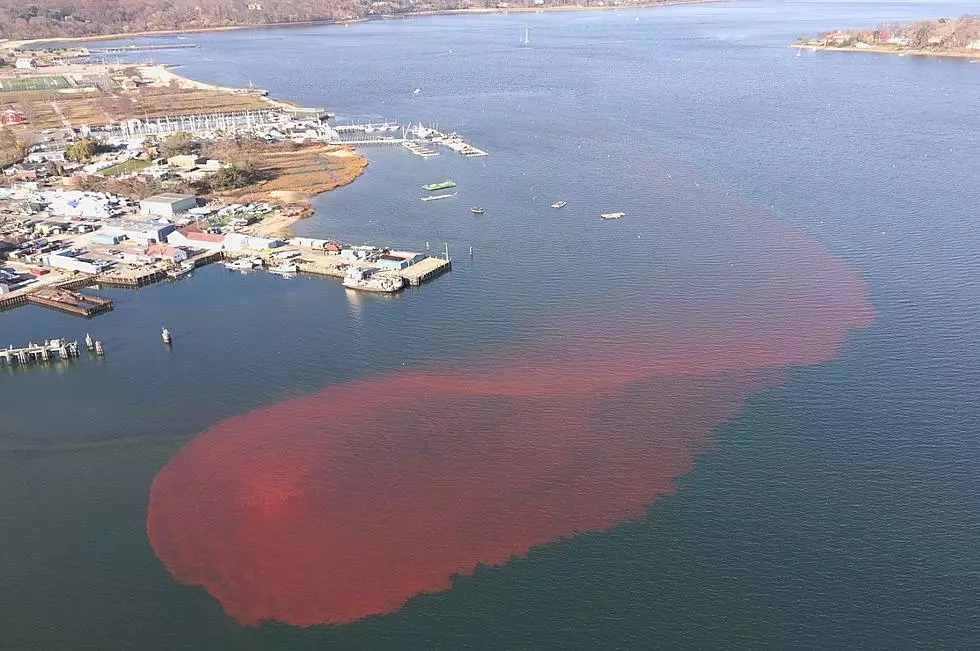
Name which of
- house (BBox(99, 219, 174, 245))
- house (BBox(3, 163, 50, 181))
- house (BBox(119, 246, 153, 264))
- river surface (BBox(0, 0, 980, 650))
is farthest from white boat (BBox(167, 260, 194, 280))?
house (BBox(3, 163, 50, 181))

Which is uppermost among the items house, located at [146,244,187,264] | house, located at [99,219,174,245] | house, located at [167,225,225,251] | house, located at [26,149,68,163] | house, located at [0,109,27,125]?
house, located at [0,109,27,125]

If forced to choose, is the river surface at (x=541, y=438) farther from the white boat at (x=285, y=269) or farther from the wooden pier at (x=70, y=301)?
the white boat at (x=285, y=269)

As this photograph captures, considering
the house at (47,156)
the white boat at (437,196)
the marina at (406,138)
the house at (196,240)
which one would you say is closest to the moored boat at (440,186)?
the white boat at (437,196)

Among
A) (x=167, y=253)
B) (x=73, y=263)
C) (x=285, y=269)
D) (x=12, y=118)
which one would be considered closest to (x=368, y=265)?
(x=285, y=269)

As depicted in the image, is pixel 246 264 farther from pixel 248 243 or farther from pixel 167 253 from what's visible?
pixel 167 253

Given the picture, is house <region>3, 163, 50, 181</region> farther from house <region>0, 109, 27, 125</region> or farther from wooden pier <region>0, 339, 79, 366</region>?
wooden pier <region>0, 339, 79, 366</region>

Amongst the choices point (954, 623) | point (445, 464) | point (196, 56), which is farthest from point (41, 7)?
point (954, 623)

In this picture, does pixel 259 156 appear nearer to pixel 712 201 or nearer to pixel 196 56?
pixel 712 201
